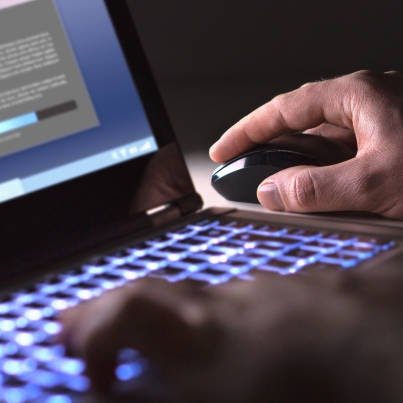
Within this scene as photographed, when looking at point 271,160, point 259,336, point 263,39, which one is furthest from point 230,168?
point 263,39

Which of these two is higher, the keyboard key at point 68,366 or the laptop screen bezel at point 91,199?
the laptop screen bezel at point 91,199

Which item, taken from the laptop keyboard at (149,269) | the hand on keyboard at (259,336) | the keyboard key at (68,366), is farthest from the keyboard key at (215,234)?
the keyboard key at (68,366)

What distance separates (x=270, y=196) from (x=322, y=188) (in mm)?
63

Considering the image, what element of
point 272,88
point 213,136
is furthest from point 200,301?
point 272,88

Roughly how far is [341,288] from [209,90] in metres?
1.36

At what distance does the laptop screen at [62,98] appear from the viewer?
67cm

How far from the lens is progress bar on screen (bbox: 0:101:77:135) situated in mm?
667

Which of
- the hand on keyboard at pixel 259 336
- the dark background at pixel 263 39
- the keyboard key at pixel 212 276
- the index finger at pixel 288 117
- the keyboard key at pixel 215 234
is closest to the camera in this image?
the hand on keyboard at pixel 259 336

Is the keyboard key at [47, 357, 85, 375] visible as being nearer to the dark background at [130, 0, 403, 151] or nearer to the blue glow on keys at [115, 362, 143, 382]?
the blue glow on keys at [115, 362, 143, 382]

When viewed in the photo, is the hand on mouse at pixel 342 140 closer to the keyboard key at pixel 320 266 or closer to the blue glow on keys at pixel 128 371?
the keyboard key at pixel 320 266

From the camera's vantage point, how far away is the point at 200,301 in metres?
0.53

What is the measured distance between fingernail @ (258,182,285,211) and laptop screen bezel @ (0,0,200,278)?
7 cm

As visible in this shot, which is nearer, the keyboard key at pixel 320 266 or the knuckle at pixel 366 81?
the keyboard key at pixel 320 266

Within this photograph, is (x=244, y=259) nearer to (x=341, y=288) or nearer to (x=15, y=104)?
A: (x=341, y=288)
